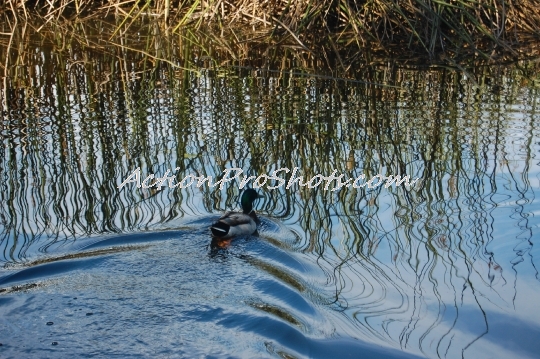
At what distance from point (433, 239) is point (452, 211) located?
1.69 ft

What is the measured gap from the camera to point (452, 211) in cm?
601

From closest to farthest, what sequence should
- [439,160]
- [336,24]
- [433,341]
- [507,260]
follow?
1. [433,341]
2. [507,260]
3. [439,160]
4. [336,24]

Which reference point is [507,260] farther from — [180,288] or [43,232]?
[43,232]

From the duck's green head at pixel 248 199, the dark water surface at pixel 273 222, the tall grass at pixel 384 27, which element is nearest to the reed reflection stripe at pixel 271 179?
the dark water surface at pixel 273 222

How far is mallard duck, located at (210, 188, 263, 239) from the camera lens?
571 centimetres

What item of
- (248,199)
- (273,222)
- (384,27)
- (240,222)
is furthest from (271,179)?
(384,27)

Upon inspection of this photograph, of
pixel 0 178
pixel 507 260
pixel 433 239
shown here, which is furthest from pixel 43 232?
pixel 507 260

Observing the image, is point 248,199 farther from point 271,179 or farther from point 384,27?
point 384,27

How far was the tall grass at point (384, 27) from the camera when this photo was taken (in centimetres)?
1123

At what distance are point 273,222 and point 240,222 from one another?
0.41 m

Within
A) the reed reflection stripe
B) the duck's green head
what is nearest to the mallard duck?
the duck's green head

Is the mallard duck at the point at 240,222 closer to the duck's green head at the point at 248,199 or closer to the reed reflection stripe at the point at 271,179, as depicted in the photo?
the duck's green head at the point at 248,199

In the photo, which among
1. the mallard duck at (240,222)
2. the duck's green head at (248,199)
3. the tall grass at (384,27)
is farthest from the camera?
the tall grass at (384,27)

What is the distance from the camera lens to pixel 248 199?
20.7 feet
